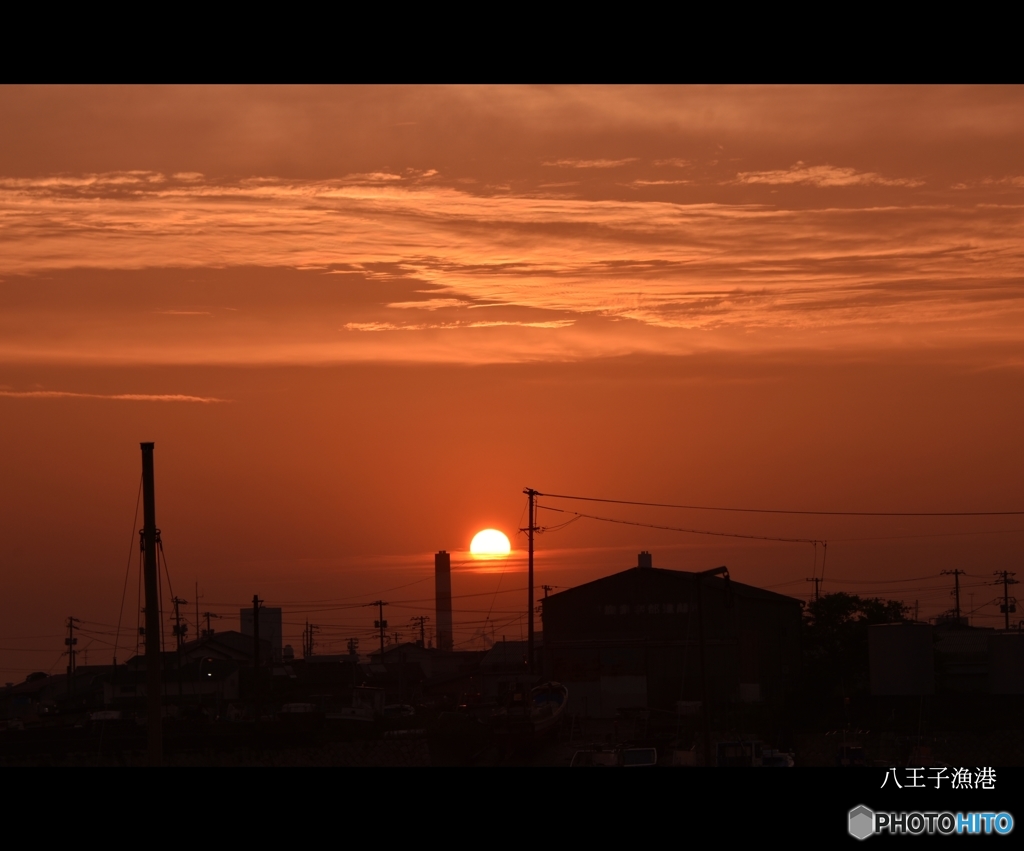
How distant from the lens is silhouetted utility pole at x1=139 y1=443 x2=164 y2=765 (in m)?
25.6

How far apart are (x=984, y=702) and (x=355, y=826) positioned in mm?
42463

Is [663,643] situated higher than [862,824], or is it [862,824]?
[862,824]

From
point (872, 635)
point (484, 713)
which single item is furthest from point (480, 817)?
point (484, 713)

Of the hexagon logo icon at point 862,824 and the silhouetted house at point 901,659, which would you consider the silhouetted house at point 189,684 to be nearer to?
the silhouetted house at point 901,659

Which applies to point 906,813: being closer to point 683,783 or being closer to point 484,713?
Answer: point 683,783

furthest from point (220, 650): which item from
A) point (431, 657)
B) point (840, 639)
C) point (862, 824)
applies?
point (862, 824)

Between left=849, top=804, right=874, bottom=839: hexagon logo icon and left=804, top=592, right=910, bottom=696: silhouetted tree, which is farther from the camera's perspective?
left=804, top=592, right=910, bottom=696: silhouetted tree

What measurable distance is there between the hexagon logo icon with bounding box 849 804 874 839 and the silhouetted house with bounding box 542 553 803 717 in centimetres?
5098

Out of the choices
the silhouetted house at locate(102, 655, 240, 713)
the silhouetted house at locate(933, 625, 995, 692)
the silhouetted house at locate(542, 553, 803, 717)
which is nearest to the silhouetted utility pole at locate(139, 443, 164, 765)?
the silhouetted house at locate(542, 553, 803, 717)

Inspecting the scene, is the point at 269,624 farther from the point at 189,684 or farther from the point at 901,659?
the point at 901,659

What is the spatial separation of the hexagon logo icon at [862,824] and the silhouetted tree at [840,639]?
5377 cm

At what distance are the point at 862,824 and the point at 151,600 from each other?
2522 cm

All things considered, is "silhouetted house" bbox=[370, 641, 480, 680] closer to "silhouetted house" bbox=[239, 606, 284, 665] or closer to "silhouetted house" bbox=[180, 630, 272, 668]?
"silhouetted house" bbox=[239, 606, 284, 665]

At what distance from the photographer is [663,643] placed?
58312mm
